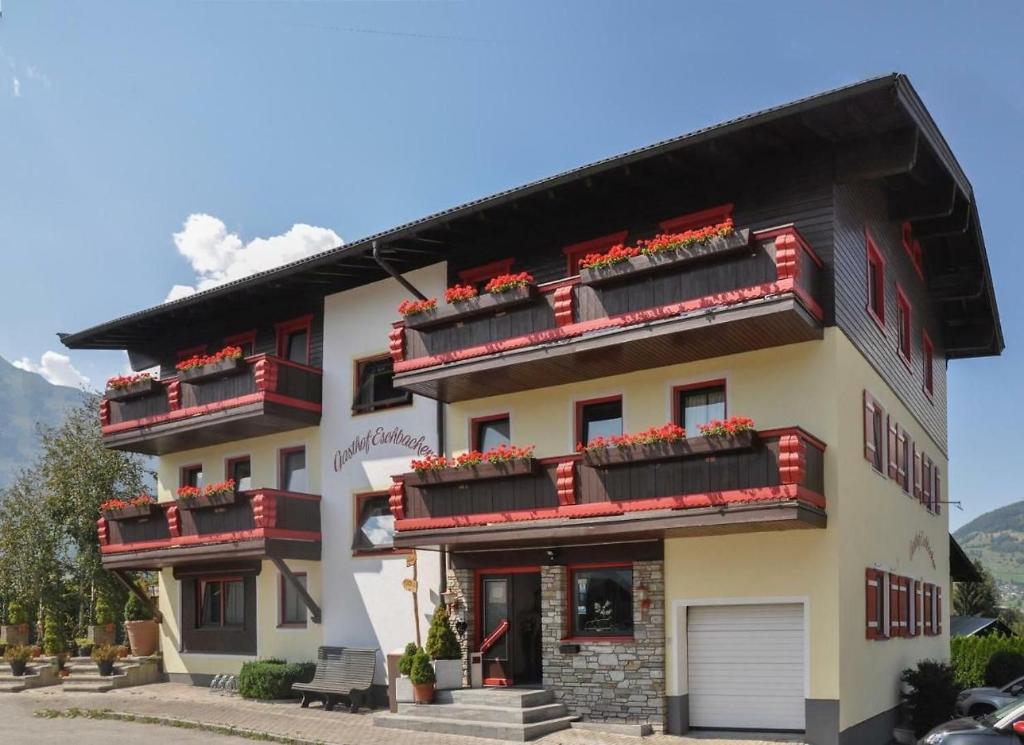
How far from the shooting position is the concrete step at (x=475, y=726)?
17031 mm

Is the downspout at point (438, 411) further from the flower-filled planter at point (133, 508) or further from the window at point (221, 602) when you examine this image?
the flower-filled planter at point (133, 508)

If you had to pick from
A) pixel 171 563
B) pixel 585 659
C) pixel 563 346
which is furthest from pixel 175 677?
pixel 563 346

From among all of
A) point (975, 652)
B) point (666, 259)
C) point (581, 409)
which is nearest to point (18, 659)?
point (581, 409)

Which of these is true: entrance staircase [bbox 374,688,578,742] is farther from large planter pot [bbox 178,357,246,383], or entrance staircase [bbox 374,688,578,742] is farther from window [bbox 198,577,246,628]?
large planter pot [bbox 178,357,246,383]

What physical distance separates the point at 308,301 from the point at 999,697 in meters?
15.9

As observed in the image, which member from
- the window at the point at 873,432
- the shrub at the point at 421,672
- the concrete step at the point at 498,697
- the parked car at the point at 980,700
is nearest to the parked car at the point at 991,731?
the window at the point at 873,432

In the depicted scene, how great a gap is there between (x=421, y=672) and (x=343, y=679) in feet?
9.14

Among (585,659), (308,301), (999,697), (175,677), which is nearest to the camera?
(585,659)

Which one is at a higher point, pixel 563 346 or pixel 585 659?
pixel 563 346

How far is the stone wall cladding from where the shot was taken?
1740cm

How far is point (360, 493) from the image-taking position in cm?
2259

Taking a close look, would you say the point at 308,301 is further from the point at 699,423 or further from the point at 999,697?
the point at 999,697

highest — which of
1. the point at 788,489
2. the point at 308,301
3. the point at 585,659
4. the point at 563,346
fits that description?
the point at 308,301

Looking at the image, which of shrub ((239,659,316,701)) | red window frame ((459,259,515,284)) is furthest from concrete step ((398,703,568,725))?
red window frame ((459,259,515,284))
